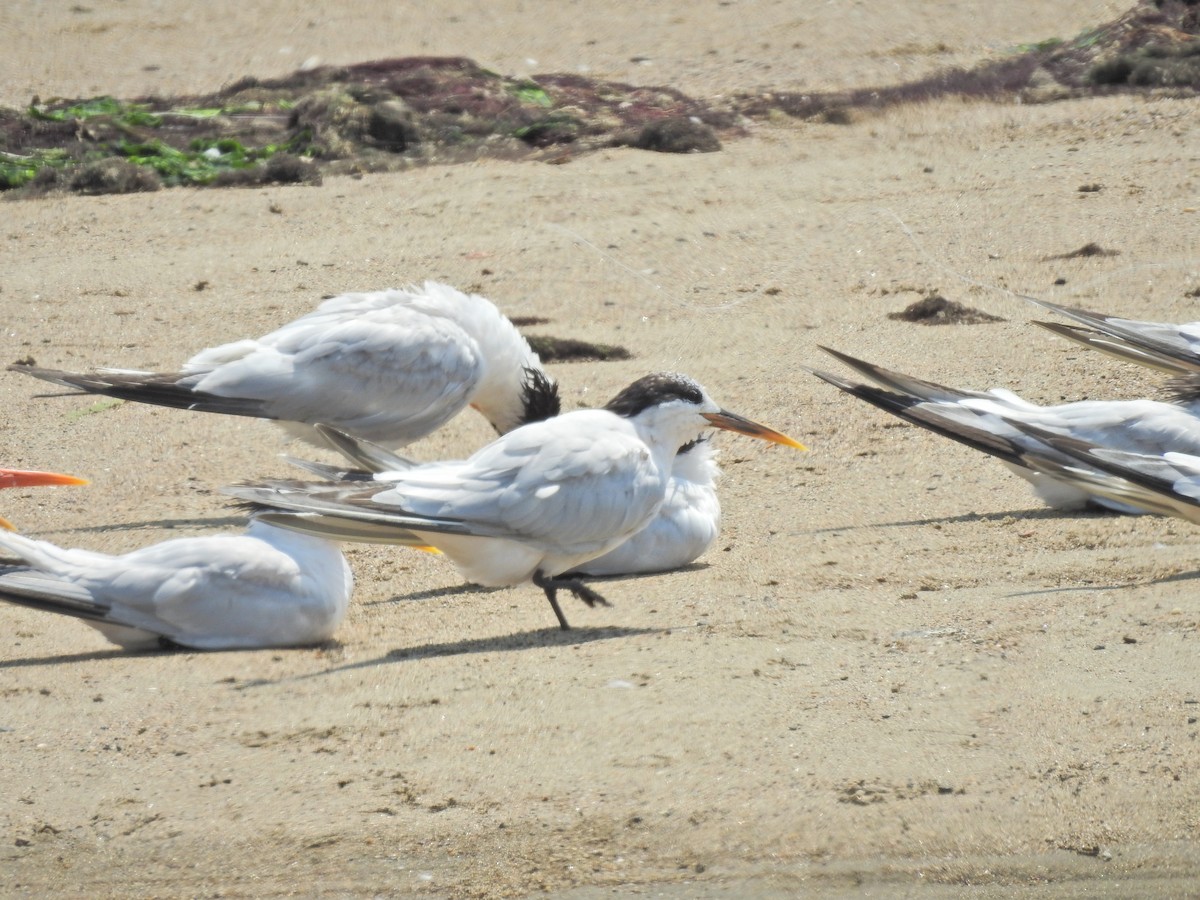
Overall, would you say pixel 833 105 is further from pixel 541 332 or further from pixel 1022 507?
pixel 1022 507

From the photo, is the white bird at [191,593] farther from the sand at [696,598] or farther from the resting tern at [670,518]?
the resting tern at [670,518]

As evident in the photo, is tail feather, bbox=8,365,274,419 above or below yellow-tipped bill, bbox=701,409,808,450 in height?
below

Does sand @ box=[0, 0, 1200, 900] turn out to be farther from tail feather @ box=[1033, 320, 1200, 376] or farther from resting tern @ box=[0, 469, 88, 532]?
tail feather @ box=[1033, 320, 1200, 376]

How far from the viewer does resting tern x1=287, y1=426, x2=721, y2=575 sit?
5.66 m

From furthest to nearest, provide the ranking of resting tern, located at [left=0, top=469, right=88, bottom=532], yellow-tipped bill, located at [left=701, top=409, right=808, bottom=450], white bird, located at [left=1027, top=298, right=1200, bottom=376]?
white bird, located at [left=1027, top=298, right=1200, bottom=376]
resting tern, located at [left=0, top=469, right=88, bottom=532]
yellow-tipped bill, located at [left=701, top=409, right=808, bottom=450]

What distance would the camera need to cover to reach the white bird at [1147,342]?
6.79 m

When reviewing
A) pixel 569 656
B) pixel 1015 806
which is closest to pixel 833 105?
pixel 569 656

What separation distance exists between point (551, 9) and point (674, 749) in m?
12.1

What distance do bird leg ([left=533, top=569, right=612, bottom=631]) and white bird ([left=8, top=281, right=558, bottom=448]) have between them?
179 cm

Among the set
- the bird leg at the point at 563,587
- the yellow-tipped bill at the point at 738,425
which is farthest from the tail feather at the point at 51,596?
the yellow-tipped bill at the point at 738,425

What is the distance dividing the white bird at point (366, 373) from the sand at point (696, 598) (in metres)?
0.39

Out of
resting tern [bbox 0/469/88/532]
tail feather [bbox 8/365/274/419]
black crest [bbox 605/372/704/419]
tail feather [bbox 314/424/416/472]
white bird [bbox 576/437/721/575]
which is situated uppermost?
black crest [bbox 605/372/704/419]

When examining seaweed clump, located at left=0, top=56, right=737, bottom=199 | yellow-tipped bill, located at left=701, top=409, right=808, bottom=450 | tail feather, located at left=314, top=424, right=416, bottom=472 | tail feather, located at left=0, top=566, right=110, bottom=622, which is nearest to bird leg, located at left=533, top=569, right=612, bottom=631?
tail feather, located at left=314, top=424, right=416, bottom=472

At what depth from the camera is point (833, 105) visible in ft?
40.0
